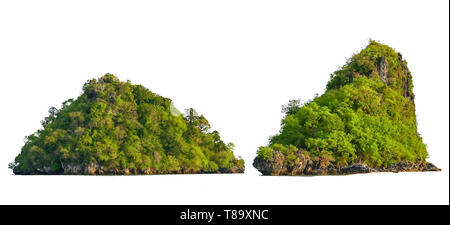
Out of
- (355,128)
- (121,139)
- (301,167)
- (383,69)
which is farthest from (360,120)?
(121,139)

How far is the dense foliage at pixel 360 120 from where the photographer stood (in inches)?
1479

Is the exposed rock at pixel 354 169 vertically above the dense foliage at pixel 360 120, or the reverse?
the dense foliage at pixel 360 120

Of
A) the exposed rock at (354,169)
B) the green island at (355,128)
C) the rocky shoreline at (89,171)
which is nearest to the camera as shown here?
the green island at (355,128)

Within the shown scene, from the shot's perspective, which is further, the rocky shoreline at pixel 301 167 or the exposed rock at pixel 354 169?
the exposed rock at pixel 354 169

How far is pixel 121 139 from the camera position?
4412 centimetres

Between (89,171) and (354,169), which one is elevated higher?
(354,169)

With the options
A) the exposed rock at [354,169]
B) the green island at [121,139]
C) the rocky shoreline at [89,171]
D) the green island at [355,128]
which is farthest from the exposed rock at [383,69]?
the rocky shoreline at [89,171]

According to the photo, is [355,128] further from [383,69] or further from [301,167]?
[383,69]

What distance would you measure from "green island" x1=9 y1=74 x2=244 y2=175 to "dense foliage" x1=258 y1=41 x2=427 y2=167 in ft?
26.8

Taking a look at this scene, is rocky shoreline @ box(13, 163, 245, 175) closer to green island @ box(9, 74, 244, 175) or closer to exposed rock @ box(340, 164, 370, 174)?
green island @ box(9, 74, 244, 175)

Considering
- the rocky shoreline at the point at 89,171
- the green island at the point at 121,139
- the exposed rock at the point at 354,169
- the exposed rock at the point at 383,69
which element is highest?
the exposed rock at the point at 383,69

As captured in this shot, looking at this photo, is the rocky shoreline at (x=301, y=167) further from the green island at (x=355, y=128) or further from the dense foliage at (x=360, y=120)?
the dense foliage at (x=360, y=120)

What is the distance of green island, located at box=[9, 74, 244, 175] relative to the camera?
138 feet

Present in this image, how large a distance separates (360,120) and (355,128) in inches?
51.6
